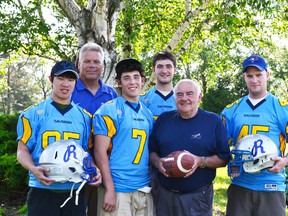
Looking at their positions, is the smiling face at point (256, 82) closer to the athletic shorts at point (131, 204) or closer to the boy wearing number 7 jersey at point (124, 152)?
the boy wearing number 7 jersey at point (124, 152)

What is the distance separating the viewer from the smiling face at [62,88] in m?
3.85

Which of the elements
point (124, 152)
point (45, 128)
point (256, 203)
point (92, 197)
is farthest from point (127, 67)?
point (256, 203)

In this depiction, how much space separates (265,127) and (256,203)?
0.79 metres

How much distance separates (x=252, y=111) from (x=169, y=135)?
0.94 m

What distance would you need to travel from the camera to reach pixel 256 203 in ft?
13.5

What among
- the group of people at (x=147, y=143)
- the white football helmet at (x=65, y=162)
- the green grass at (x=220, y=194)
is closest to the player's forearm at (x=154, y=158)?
the group of people at (x=147, y=143)

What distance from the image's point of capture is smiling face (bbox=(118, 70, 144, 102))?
4.04 metres

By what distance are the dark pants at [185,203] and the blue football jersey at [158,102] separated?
3.59 feet

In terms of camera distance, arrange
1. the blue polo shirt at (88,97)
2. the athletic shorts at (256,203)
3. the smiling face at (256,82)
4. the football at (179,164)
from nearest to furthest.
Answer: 1. the football at (179,164)
2. the athletic shorts at (256,203)
3. the smiling face at (256,82)
4. the blue polo shirt at (88,97)

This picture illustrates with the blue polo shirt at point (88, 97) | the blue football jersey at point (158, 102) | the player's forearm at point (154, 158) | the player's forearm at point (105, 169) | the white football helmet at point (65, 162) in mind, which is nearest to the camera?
the white football helmet at point (65, 162)

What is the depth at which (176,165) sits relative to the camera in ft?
12.1

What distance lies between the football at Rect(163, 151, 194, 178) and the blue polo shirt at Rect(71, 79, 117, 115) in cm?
123

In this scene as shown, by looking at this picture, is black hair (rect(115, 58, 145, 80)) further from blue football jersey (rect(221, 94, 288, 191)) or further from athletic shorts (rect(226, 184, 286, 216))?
athletic shorts (rect(226, 184, 286, 216))

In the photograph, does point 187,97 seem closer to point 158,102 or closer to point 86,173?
point 158,102
